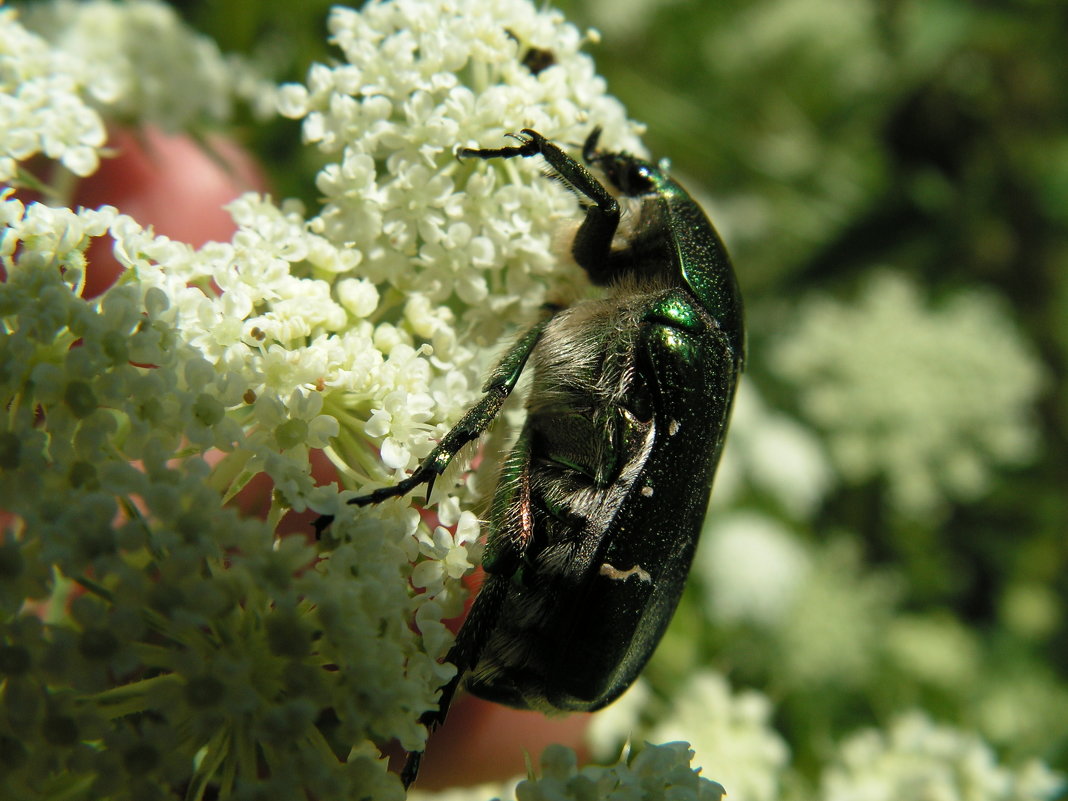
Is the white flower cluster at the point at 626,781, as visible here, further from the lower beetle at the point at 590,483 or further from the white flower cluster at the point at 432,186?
the white flower cluster at the point at 432,186

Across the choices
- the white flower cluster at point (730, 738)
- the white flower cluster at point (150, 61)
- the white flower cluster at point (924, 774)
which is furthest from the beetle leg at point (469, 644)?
the white flower cluster at point (150, 61)

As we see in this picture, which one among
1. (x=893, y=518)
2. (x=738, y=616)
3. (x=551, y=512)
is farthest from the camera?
(x=893, y=518)

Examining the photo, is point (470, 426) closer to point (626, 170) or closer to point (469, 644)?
point (469, 644)

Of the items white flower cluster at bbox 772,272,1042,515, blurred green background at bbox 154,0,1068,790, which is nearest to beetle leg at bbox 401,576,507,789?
blurred green background at bbox 154,0,1068,790

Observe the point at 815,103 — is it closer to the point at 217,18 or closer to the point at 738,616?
the point at 738,616

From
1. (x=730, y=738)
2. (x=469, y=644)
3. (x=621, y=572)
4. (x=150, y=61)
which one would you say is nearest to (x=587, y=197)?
(x=621, y=572)

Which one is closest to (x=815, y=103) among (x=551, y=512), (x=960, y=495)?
(x=960, y=495)
